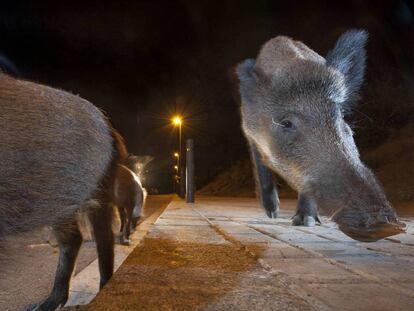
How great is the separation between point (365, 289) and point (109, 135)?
62.6 inches

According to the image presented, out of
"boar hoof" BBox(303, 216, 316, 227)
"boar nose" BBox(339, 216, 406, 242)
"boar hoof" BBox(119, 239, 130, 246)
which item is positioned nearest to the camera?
"boar nose" BBox(339, 216, 406, 242)

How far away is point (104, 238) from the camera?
2.43 metres

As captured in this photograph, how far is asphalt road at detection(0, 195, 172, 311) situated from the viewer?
1967 mm

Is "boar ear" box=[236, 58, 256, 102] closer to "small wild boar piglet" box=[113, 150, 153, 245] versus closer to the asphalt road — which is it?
"small wild boar piglet" box=[113, 150, 153, 245]

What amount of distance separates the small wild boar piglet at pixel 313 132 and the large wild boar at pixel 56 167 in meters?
1.15

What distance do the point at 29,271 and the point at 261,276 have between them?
7.38ft

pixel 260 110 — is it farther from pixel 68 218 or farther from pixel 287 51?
pixel 68 218

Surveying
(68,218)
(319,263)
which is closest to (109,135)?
(68,218)

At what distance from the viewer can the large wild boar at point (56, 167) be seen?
183 cm

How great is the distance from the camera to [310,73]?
3094 millimetres

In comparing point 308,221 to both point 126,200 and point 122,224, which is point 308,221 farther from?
point 126,200

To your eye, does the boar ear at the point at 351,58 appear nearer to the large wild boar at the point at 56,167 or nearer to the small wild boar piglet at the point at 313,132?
the small wild boar piglet at the point at 313,132

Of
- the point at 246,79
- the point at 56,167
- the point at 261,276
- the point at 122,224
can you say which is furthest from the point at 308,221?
the point at 122,224

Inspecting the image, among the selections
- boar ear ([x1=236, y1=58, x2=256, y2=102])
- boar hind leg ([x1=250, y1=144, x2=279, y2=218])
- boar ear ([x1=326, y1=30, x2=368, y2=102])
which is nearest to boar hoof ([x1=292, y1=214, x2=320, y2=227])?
boar hind leg ([x1=250, y1=144, x2=279, y2=218])
